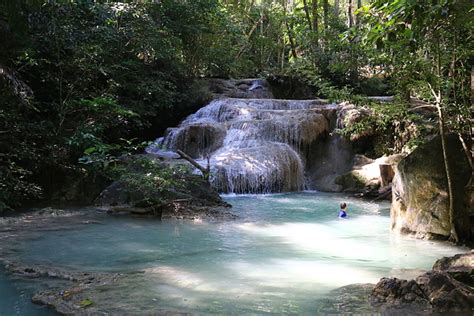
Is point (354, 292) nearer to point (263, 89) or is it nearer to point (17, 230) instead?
point (17, 230)

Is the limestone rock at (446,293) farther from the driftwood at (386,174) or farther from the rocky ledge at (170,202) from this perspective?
the driftwood at (386,174)

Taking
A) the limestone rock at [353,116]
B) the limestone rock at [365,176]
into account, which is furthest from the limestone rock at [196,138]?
the limestone rock at [365,176]

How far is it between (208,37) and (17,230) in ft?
45.6

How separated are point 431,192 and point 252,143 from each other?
791 centimetres

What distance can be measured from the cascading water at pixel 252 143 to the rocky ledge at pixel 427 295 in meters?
8.75

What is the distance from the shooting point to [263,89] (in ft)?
69.9

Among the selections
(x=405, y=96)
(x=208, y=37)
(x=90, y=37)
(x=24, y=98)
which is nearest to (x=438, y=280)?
(x=405, y=96)

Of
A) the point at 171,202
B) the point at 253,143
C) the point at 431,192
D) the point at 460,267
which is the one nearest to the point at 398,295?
the point at 460,267

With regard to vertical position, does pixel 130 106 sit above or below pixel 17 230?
above

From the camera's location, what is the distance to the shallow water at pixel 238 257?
4240mm

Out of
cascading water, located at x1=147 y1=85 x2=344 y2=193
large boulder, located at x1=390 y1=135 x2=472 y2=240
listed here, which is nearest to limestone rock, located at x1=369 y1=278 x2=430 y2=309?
large boulder, located at x1=390 y1=135 x2=472 y2=240

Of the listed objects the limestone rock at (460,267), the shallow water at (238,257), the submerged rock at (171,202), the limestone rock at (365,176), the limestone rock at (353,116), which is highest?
the limestone rock at (353,116)

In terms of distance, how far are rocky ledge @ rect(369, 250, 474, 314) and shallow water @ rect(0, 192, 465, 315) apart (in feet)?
1.78

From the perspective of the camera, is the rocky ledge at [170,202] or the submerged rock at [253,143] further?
the submerged rock at [253,143]
